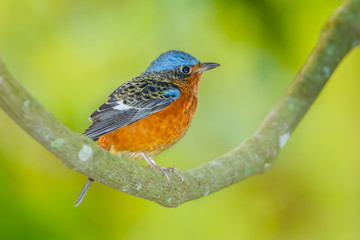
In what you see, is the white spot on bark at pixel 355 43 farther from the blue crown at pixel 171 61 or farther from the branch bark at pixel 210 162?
the blue crown at pixel 171 61

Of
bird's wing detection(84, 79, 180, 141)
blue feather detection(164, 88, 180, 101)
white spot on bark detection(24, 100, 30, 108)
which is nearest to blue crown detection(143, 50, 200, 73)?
bird's wing detection(84, 79, 180, 141)

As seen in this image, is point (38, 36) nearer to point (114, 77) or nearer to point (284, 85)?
point (114, 77)

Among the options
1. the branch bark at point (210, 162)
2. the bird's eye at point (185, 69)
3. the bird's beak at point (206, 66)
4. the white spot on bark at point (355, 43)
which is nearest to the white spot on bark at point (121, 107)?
the branch bark at point (210, 162)

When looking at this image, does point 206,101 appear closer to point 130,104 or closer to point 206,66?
point 206,66

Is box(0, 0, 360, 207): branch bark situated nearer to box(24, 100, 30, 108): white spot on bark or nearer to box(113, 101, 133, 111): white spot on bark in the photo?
box(24, 100, 30, 108): white spot on bark

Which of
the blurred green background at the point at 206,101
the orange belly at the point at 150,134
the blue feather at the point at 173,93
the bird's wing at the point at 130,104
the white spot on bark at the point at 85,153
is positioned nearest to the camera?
the white spot on bark at the point at 85,153

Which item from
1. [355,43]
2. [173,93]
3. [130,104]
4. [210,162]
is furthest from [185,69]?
[355,43]

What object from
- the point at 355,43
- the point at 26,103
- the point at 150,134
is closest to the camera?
the point at 26,103

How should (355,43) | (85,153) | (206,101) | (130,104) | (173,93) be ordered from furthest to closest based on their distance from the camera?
(206,101)
(355,43)
(173,93)
(130,104)
(85,153)
